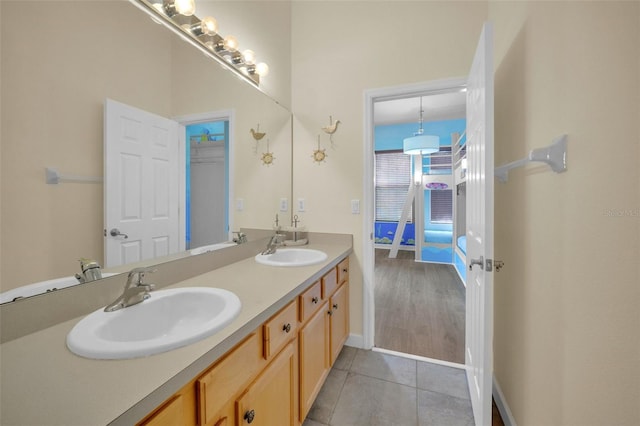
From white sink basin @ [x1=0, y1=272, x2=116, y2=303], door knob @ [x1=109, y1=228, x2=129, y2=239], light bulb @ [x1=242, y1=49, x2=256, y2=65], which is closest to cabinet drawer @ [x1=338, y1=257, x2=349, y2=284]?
door knob @ [x1=109, y1=228, x2=129, y2=239]

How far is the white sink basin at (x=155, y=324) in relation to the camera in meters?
0.65

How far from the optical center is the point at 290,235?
2334 millimetres

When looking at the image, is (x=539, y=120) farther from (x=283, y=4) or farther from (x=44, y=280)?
(x=283, y=4)

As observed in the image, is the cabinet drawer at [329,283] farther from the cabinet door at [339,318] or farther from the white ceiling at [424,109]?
the white ceiling at [424,109]

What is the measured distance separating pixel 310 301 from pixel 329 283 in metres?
0.31

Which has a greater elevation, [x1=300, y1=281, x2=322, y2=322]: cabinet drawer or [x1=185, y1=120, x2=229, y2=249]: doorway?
[x1=185, y1=120, x2=229, y2=249]: doorway

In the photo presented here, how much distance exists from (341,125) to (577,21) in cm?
150

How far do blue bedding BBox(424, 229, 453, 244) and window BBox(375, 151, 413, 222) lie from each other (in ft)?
3.00

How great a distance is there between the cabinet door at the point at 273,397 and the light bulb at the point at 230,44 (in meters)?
1.69

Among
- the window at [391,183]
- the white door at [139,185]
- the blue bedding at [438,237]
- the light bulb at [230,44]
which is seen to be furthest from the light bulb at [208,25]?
the window at [391,183]

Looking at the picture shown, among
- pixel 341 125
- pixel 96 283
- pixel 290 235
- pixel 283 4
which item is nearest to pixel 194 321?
pixel 96 283

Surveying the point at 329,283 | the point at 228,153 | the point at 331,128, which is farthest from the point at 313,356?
the point at 331,128

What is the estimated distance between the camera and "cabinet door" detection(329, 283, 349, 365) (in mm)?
1775

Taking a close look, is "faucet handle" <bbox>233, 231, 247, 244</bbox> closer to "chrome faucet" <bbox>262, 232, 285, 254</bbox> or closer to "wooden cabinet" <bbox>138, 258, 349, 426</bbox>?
"chrome faucet" <bbox>262, 232, 285, 254</bbox>
